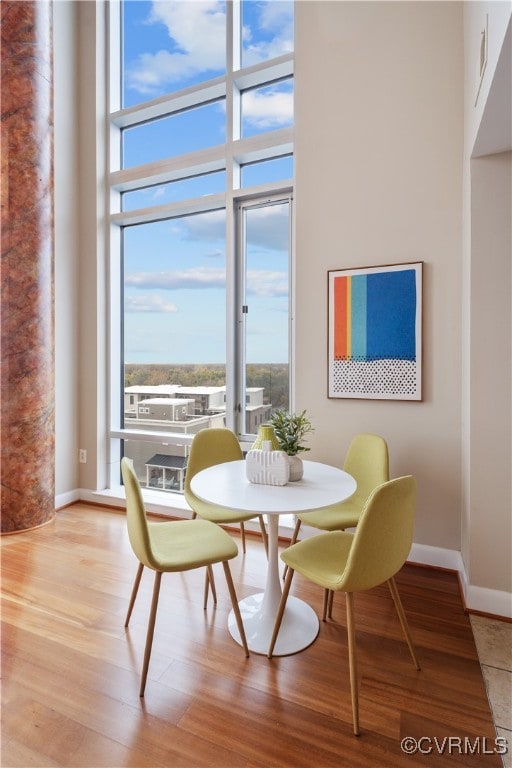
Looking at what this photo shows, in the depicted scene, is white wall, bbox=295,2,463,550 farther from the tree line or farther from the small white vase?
the small white vase

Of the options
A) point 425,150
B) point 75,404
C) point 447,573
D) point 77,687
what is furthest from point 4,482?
point 425,150

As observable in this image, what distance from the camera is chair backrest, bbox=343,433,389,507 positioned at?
8.30 ft

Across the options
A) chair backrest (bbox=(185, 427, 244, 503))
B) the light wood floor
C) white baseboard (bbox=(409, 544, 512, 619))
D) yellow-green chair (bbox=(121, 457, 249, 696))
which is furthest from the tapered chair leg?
white baseboard (bbox=(409, 544, 512, 619))

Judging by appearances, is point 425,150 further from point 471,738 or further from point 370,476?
point 471,738

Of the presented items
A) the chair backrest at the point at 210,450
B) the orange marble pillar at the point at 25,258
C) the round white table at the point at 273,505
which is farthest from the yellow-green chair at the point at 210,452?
the orange marble pillar at the point at 25,258

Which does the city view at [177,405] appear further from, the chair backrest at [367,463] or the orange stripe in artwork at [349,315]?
the chair backrest at [367,463]

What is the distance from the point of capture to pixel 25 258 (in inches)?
137

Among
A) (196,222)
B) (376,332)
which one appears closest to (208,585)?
(376,332)

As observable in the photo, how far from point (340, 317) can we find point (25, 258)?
2512 millimetres

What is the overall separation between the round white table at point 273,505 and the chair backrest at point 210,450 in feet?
1.36

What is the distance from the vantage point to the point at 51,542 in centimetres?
328

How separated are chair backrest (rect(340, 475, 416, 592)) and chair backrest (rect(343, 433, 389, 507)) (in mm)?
807

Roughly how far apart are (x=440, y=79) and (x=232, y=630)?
11.0 ft

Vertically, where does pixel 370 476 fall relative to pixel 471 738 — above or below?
above
